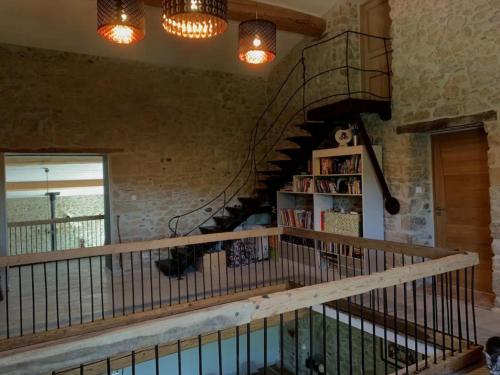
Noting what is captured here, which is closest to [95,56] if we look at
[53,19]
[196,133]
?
[53,19]

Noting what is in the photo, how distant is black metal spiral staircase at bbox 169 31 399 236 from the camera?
15.5 feet

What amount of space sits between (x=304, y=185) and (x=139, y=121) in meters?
2.97

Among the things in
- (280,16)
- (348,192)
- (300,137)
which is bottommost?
(348,192)

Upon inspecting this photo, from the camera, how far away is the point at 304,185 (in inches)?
230

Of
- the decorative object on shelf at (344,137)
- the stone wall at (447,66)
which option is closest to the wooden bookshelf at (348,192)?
the decorative object on shelf at (344,137)

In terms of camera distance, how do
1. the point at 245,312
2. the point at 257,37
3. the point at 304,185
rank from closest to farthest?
1. the point at 245,312
2. the point at 257,37
3. the point at 304,185

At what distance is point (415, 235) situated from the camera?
4.57 meters

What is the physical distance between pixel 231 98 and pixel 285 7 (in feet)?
6.69

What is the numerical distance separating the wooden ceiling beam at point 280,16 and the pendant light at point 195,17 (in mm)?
2511

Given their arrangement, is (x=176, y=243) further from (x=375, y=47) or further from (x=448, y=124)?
(x=375, y=47)

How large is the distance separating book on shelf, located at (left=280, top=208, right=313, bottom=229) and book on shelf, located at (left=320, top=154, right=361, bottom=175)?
0.84 m

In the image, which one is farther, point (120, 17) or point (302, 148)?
point (302, 148)

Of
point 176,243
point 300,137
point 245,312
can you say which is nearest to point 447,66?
point 300,137

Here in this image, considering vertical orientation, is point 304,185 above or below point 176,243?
above
